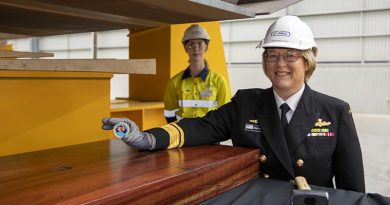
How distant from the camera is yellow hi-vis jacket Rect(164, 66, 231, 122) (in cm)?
326

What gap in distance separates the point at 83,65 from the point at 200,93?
1794 mm

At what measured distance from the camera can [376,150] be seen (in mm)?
6590

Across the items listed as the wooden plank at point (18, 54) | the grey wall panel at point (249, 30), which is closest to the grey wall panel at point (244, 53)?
the grey wall panel at point (249, 30)

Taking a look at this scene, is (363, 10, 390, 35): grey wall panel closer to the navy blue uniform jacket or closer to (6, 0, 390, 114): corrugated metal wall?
(6, 0, 390, 114): corrugated metal wall

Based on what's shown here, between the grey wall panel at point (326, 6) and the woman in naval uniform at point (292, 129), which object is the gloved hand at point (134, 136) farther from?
the grey wall panel at point (326, 6)

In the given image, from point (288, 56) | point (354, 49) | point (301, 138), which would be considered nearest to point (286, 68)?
point (288, 56)

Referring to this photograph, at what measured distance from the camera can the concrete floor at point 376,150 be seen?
461 centimetres

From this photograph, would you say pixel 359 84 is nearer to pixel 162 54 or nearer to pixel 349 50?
pixel 349 50

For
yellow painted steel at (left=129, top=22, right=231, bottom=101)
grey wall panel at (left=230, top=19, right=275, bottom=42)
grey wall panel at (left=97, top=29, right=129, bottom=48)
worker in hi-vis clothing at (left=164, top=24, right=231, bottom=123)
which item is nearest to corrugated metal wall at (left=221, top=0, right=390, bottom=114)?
grey wall panel at (left=230, top=19, right=275, bottom=42)

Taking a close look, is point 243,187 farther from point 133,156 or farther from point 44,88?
point 44,88

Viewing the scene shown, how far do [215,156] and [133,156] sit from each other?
0.29 m

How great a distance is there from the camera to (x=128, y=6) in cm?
128

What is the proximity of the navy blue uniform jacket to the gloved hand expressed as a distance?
36mm

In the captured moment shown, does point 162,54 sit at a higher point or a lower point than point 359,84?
higher
